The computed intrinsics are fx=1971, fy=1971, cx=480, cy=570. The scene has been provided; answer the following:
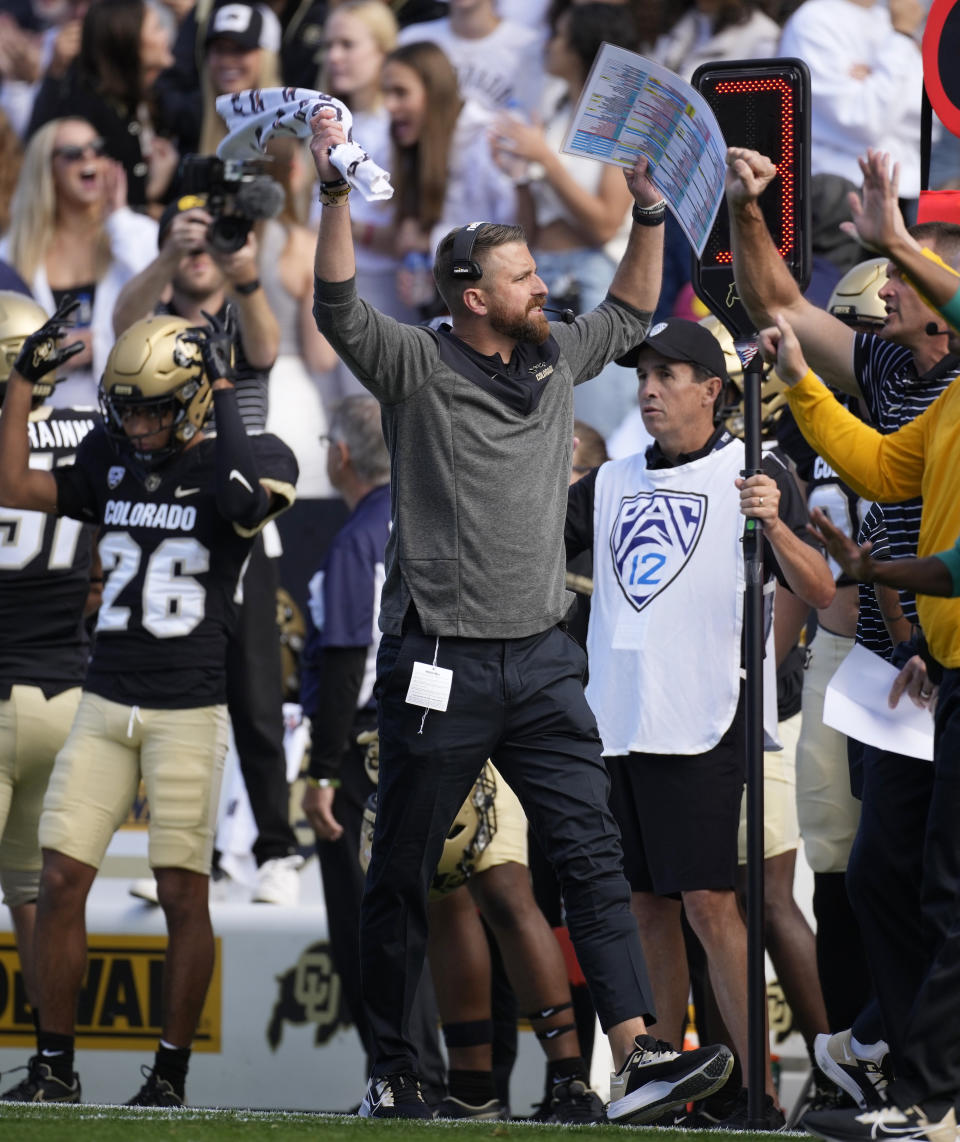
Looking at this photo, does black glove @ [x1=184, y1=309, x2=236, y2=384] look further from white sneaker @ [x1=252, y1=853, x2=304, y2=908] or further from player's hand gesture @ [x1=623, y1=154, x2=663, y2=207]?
white sneaker @ [x1=252, y1=853, x2=304, y2=908]

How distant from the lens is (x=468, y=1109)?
579cm

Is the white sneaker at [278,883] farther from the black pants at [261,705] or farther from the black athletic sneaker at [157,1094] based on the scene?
the black athletic sneaker at [157,1094]

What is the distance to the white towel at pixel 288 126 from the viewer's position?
4277mm

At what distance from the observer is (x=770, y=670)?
539 cm

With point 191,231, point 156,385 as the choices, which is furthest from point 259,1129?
point 191,231

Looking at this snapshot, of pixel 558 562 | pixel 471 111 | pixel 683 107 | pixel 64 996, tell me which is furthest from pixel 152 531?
pixel 471 111

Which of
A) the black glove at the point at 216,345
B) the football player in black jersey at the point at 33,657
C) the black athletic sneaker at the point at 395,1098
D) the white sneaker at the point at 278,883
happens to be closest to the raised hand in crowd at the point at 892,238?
the black athletic sneaker at the point at 395,1098

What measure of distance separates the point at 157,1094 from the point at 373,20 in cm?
517

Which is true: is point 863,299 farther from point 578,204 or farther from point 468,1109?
point 468,1109

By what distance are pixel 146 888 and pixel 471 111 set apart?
3.71 meters

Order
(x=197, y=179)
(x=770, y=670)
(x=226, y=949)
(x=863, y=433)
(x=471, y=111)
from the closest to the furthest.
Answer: (x=863, y=433) < (x=770, y=670) < (x=226, y=949) < (x=197, y=179) < (x=471, y=111)

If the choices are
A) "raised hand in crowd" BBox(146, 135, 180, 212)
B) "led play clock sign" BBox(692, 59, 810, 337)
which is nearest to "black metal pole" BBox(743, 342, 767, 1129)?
"led play clock sign" BBox(692, 59, 810, 337)

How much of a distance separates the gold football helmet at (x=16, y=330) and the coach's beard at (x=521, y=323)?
94.4 inches

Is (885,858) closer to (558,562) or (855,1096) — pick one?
(855,1096)
